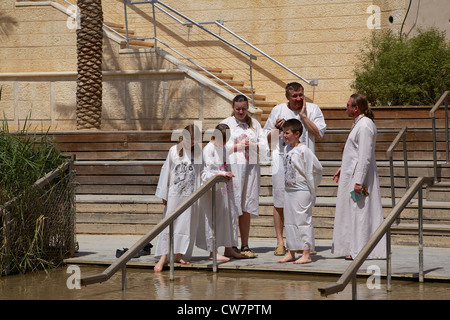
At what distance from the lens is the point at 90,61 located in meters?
14.9

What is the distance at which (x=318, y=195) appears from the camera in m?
11.1

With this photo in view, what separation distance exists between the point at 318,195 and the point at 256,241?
1523mm

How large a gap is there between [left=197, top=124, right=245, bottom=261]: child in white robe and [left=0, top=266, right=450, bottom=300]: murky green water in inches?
21.3

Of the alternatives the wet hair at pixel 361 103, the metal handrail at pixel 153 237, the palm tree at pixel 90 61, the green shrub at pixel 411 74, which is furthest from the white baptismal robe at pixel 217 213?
the palm tree at pixel 90 61

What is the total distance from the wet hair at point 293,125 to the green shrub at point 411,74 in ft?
17.0

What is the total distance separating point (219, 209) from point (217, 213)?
0.04 meters

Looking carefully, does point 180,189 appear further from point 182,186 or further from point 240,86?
point 240,86

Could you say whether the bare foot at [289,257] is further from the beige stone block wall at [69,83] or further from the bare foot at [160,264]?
the beige stone block wall at [69,83]

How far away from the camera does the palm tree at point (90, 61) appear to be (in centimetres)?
1491

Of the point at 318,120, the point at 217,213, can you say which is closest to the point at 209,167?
the point at 217,213

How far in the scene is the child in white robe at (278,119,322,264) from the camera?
320 inches

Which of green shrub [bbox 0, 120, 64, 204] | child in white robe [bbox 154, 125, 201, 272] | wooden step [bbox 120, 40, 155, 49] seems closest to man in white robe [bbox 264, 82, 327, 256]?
child in white robe [bbox 154, 125, 201, 272]

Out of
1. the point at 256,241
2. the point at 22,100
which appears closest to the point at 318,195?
the point at 256,241
